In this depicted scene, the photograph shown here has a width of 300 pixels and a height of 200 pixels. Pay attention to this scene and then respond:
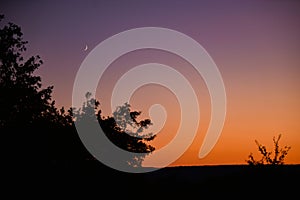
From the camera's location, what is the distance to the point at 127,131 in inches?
1537

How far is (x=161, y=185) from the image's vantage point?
27.4 meters

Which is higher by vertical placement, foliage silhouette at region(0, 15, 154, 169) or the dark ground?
foliage silhouette at region(0, 15, 154, 169)

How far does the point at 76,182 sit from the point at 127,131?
45.7 feet

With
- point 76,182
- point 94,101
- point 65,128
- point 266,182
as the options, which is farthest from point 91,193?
point 94,101

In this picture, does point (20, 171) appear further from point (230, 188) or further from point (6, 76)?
point (230, 188)

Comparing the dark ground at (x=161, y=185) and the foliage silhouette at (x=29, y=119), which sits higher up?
the foliage silhouette at (x=29, y=119)

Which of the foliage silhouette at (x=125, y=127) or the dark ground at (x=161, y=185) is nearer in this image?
the dark ground at (x=161, y=185)

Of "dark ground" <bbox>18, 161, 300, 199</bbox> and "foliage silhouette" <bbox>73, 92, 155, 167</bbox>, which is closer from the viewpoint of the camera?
"dark ground" <bbox>18, 161, 300, 199</bbox>

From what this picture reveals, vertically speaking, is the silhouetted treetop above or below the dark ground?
above

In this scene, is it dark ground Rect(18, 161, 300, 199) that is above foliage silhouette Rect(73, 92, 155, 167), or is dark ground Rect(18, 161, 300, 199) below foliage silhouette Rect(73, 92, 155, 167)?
below

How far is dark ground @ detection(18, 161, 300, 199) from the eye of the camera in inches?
933

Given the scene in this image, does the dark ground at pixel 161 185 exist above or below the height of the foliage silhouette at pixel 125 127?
below

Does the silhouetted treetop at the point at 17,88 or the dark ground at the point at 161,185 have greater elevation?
the silhouetted treetop at the point at 17,88

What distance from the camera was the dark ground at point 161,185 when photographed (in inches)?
933
